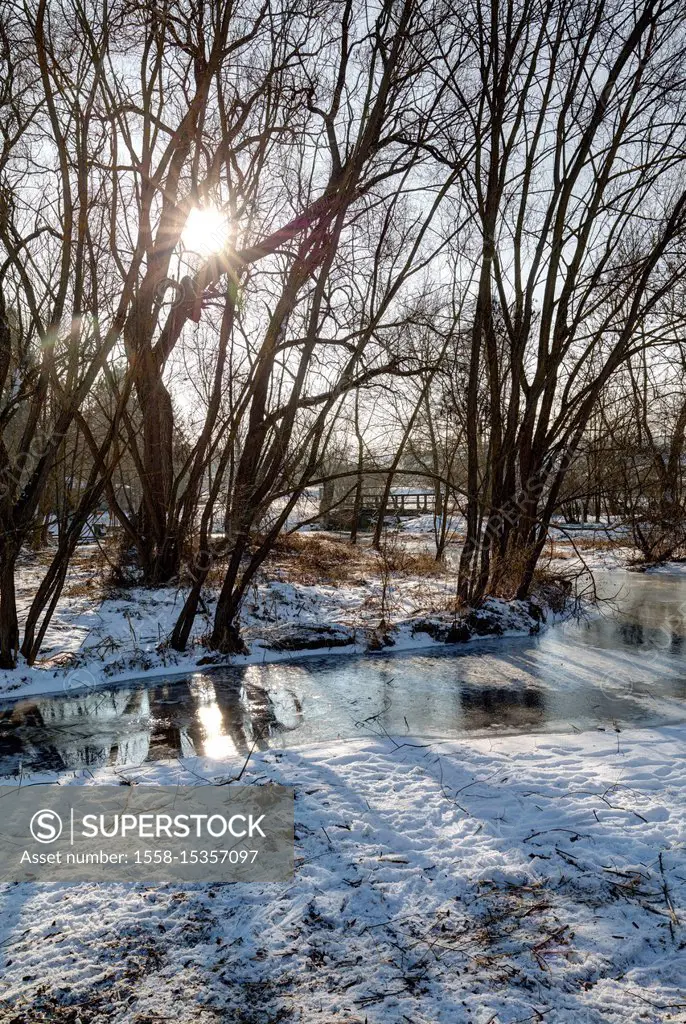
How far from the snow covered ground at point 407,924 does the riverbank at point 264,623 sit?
3.81 m

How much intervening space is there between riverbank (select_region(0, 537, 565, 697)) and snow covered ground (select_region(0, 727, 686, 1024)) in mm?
3814

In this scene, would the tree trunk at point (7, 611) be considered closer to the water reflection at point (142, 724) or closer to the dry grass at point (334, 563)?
the water reflection at point (142, 724)

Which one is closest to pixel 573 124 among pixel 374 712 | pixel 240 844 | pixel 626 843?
pixel 374 712

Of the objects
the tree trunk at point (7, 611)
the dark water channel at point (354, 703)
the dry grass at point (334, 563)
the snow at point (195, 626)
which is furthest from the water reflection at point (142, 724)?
the dry grass at point (334, 563)

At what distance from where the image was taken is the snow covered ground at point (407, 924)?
236cm

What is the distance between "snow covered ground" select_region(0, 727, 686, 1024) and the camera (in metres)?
2.36

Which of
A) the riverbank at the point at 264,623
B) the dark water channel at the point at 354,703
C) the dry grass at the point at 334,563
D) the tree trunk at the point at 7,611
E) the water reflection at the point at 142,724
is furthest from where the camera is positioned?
the dry grass at the point at 334,563

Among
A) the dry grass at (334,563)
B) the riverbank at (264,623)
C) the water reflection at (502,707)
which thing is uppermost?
the dry grass at (334,563)

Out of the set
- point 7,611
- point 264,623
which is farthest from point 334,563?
point 7,611

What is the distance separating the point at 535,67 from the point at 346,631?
7786 millimetres

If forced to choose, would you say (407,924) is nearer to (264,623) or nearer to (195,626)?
(195,626)

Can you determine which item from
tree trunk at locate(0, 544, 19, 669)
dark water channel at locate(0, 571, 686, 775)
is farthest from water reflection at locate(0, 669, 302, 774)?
tree trunk at locate(0, 544, 19, 669)

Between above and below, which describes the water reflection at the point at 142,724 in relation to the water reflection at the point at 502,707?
above

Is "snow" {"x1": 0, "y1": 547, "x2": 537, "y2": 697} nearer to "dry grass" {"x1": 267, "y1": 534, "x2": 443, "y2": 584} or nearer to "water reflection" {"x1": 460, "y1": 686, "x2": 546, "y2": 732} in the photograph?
"dry grass" {"x1": 267, "y1": 534, "x2": 443, "y2": 584}
